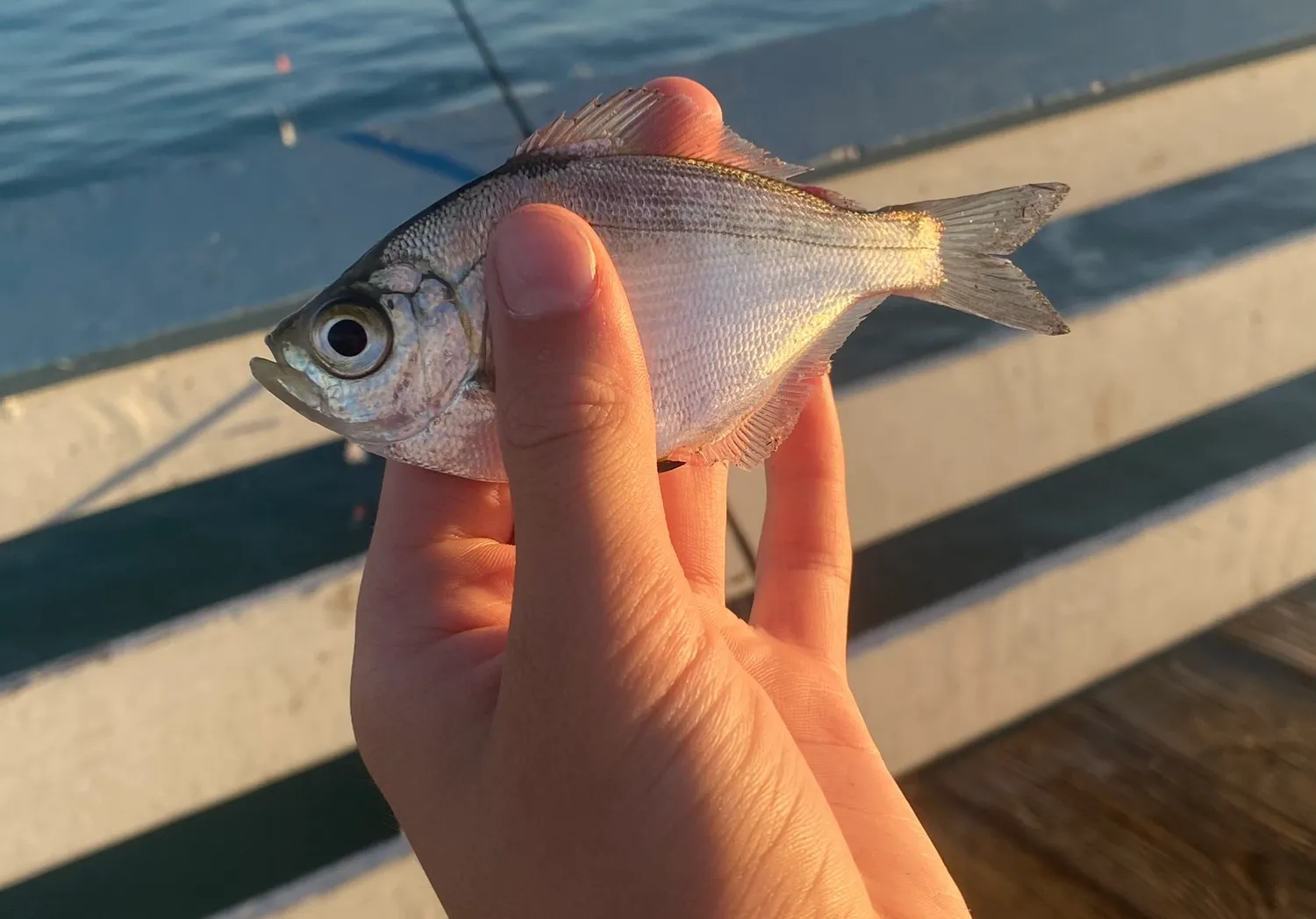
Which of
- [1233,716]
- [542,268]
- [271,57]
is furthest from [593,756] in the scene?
[271,57]

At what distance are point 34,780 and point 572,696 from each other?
66.3 inches

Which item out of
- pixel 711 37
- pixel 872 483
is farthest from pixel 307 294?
pixel 711 37

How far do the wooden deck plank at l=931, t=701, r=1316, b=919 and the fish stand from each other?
5.10 ft

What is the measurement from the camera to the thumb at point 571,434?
3.29ft

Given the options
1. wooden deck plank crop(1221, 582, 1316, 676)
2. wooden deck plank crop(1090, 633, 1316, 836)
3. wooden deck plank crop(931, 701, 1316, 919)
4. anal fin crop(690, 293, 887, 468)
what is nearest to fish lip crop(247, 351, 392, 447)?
anal fin crop(690, 293, 887, 468)

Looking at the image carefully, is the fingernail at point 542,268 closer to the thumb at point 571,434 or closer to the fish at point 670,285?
the thumb at point 571,434

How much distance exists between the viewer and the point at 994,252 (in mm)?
1487

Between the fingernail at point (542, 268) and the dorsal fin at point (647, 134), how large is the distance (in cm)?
28

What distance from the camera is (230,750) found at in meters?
2.20

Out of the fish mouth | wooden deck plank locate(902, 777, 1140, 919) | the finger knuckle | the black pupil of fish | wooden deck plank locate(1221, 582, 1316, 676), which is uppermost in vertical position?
the black pupil of fish

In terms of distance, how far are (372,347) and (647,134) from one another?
1.71 ft

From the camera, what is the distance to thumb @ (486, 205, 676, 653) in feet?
3.29

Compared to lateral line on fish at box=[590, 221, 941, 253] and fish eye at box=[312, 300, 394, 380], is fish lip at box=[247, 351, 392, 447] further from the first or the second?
lateral line on fish at box=[590, 221, 941, 253]

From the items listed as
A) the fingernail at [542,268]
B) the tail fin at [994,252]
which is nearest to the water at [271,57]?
the tail fin at [994,252]
